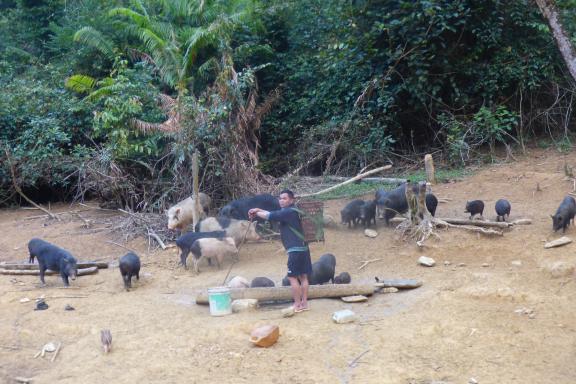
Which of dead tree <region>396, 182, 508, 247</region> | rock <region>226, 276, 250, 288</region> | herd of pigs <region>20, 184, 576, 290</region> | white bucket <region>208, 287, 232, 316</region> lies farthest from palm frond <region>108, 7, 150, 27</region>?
white bucket <region>208, 287, 232, 316</region>

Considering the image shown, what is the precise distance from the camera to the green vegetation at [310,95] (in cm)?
1377

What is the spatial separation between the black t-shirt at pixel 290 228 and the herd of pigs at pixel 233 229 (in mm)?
998

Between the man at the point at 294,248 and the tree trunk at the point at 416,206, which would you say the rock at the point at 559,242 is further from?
the man at the point at 294,248

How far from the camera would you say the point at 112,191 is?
13648 mm

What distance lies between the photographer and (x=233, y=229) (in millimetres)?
10602

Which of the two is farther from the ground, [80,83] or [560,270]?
[80,83]

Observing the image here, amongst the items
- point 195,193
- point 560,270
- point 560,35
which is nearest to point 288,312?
point 560,270

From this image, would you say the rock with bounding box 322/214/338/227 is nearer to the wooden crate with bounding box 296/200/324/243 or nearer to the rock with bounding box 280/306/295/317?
the wooden crate with bounding box 296/200/324/243

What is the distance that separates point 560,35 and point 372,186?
17.5ft

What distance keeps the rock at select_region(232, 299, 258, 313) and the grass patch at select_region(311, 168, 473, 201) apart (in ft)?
17.0

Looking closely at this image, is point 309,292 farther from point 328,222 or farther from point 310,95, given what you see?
point 310,95

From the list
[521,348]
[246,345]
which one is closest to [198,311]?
[246,345]

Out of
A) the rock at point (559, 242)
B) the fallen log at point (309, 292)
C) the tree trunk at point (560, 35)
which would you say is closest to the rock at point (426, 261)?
the fallen log at point (309, 292)

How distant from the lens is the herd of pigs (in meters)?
9.06
